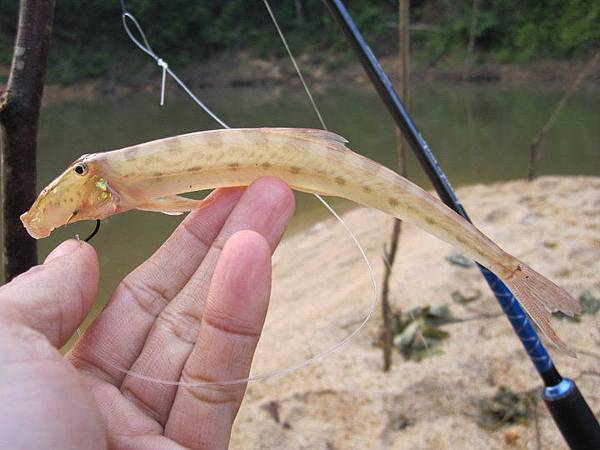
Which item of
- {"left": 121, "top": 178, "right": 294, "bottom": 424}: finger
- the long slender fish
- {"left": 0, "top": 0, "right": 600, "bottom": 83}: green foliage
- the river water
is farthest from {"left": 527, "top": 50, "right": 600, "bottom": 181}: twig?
{"left": 0, "top": 0, "right": 600, "bottom": 83}: green foliage

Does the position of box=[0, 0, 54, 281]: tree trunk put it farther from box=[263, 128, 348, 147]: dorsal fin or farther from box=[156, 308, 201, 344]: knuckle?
box=[263, 128, 348, 147]: dorsal fin

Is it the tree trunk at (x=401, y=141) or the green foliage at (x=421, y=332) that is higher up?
the tree trunk at (x=401, y=141)

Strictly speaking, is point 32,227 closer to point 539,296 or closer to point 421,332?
point 539,296

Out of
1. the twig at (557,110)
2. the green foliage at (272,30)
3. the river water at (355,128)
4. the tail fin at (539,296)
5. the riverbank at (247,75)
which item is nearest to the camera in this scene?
the tail fin at (539,296)

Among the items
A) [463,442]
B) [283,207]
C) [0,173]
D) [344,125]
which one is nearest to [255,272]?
[283,207]

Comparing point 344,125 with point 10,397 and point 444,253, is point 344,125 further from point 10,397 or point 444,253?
point 10,397

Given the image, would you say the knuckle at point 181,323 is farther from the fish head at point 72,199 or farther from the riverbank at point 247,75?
the riverbank at point 247,75

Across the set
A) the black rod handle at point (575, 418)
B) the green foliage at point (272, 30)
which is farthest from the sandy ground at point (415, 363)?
the green foliage at point (272, 30)
